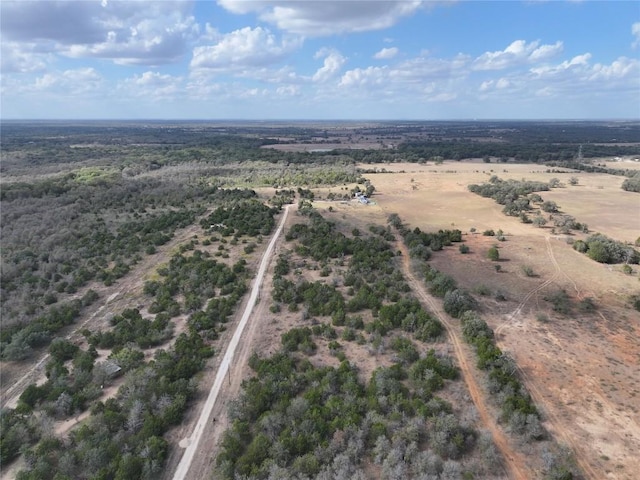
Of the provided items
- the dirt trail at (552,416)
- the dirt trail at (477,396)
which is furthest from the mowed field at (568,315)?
the dirt trail at (477,396)

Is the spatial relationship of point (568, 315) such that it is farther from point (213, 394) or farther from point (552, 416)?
point (213, 394)

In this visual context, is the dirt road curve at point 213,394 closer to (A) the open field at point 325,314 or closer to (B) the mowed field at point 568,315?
(A) the open field at point 325,314

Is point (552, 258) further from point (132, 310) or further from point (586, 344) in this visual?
point (132, 310)

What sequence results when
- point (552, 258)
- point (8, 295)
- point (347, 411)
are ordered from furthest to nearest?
point (552, 258), point (8, 295), point (347, 411)

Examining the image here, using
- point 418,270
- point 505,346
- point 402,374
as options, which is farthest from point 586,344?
point 418,270

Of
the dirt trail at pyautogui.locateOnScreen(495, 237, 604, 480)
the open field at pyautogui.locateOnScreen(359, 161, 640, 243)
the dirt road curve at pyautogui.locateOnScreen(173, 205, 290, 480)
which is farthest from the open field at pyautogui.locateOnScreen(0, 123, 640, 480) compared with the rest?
the open field at pyautogui.locateOnScreen(359, 161, 640, 243)
